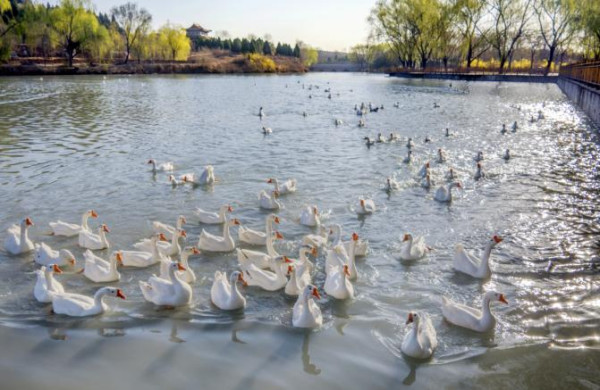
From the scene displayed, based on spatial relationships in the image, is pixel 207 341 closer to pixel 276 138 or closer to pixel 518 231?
pixel 518 231

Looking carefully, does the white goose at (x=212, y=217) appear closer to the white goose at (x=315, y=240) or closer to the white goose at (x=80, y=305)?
the white goose at (x=315, y=240)

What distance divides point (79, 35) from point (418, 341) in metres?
84.5

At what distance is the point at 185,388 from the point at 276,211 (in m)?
6.65

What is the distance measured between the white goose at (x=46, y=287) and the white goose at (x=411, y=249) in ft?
19.5

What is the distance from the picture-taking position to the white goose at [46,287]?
23.3 ft

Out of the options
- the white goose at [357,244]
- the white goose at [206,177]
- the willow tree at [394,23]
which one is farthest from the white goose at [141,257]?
the willow tree at [394,23]

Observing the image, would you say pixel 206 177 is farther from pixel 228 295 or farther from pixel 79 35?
pixel 79 35

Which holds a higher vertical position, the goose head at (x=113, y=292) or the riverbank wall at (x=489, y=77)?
the riverbank wall at (x=489, y=77)

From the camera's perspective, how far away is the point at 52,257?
8.42m

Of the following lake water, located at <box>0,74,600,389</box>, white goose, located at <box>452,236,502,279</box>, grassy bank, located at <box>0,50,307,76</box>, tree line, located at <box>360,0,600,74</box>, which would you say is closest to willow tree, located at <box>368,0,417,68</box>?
tree line, located at <box>360,0,600,74</box>

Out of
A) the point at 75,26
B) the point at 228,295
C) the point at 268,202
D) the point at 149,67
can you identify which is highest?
the point at 75,26

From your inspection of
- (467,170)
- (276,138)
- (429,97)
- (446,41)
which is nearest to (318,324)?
(467,170)

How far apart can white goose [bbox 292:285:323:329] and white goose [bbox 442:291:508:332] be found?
196cm

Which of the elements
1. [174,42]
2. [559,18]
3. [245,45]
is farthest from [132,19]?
[559,18]
